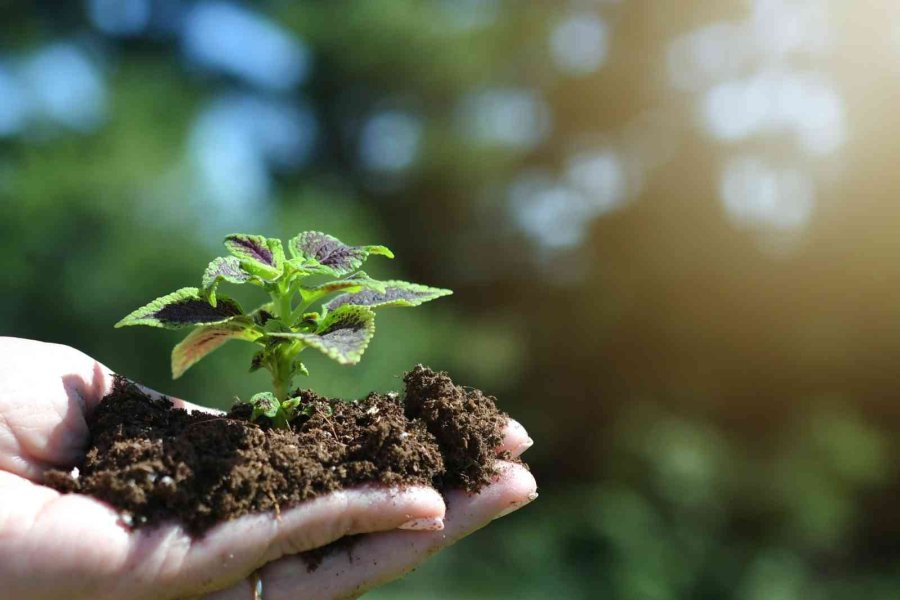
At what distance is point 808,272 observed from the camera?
733 centimetres

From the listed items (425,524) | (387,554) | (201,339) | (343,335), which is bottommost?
(387,554)

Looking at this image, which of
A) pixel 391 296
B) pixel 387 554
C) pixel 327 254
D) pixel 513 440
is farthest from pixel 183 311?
pixel 513 440

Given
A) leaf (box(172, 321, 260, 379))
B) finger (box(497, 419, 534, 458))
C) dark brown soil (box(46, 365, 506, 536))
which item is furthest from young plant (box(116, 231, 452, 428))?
finger (box(497, 419, 534, 458))

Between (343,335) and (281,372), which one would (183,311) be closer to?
(281,372)

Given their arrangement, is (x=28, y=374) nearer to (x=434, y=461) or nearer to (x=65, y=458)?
(x=65, y=458)

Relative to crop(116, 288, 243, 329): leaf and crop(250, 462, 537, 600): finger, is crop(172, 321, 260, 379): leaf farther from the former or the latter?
crop(250, 462, 537, 600): finger

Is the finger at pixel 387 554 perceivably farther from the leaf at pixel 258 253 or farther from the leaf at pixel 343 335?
the leaf at pixel 258 253

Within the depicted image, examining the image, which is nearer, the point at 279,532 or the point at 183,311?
the point at 279,532

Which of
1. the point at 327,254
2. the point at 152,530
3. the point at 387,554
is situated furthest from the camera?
the point at 327,254

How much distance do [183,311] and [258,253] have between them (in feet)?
0.71

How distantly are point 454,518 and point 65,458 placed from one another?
0.93 m

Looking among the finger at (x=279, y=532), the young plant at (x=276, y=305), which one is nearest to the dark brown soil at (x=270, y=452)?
the finger at (x=279, y=532)

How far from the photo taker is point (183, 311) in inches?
73.4

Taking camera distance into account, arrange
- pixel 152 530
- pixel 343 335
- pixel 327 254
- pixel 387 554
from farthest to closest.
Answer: pixel 327 254, pixel 387 554, pixel 343 335, pixel 152 530
